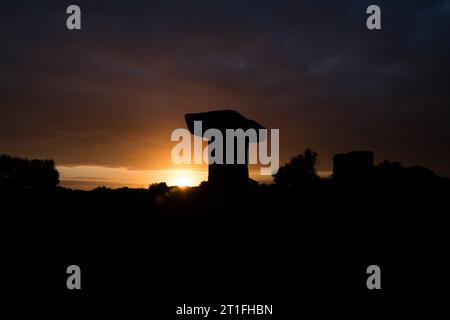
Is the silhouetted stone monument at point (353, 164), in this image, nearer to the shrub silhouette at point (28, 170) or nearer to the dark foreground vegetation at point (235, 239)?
the dark foreground vegetation at point (235, 239)

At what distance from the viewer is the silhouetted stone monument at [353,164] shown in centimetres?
1431

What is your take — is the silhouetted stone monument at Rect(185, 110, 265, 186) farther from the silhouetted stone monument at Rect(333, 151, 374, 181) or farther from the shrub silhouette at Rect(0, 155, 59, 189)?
the shrub silhouette at Rect(0, 155, 59, 189)

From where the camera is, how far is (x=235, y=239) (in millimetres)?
8492

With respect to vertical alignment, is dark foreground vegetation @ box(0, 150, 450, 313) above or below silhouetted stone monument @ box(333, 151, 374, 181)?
below

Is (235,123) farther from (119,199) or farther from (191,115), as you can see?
(119,199)

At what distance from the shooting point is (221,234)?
8.84 m

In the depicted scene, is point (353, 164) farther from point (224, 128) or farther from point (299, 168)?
point (299, 168)

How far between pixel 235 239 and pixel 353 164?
25.8 ft

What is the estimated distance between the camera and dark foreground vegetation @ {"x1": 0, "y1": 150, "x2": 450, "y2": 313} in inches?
266

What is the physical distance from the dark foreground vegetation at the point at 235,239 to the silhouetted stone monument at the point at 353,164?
4.03ft

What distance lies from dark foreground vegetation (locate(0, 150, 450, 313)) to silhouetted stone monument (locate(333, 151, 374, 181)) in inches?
48.4

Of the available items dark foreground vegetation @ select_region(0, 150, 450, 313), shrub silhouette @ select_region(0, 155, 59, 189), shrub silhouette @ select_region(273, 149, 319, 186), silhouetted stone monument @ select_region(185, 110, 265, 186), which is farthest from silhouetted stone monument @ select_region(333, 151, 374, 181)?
shrub silhouette @ select_region(0, 155, 59, 189)

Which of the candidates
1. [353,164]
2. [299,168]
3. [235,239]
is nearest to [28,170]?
[299,168]
